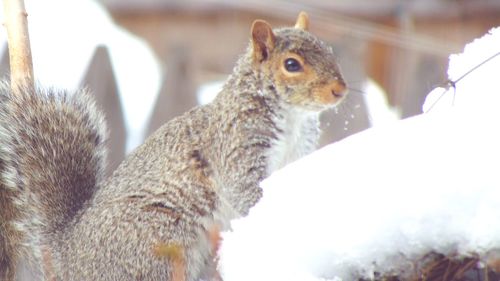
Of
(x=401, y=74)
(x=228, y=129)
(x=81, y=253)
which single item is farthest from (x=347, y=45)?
(x=81, y=253)

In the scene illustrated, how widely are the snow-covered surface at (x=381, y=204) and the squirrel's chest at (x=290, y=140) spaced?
0.76 metres

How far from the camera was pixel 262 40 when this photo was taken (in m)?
2.28

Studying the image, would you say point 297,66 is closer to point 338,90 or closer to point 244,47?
point 338,90

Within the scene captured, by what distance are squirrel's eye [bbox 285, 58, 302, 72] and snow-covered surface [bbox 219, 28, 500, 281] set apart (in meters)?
0.75

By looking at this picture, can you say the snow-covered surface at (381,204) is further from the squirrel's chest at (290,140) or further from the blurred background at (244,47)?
the blurred background at (244,47)

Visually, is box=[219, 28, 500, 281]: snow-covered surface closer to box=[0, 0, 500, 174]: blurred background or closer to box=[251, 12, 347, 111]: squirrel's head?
box=[251, 12, 347, 111]: squirrel's head

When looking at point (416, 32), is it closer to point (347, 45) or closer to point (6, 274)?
→ point (347, 45)

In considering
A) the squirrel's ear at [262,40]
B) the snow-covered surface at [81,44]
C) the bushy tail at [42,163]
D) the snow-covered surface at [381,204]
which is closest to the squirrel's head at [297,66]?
the squirrel's ear at [262,40]

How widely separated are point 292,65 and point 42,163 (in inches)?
21.5

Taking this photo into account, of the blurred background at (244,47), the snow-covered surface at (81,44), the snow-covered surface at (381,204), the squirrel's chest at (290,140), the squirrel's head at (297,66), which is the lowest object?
the snow-covered surface at (381,204)

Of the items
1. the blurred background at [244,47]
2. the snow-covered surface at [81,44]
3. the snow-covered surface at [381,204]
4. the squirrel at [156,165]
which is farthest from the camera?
the snow-covered surface at [81,44]

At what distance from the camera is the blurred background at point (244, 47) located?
9.66 ft

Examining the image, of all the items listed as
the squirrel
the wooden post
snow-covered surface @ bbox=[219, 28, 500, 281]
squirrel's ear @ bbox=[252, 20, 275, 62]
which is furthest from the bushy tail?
snow-covered surface @ bbox=[219, 28, 500, 281]

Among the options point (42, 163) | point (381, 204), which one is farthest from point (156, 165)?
point (381, 204)
